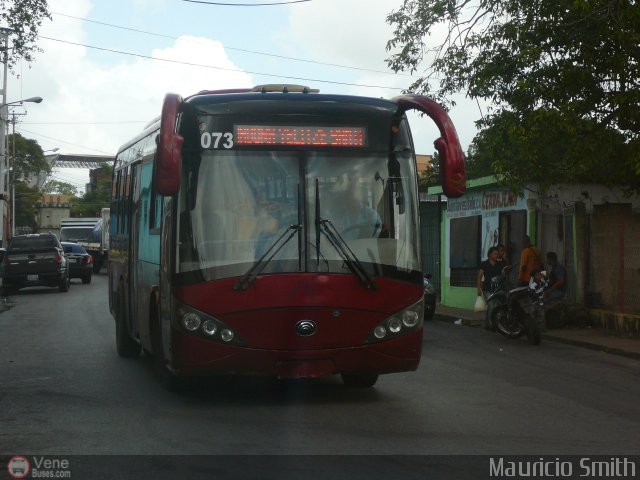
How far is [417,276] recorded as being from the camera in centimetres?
1012

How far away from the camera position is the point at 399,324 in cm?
1002

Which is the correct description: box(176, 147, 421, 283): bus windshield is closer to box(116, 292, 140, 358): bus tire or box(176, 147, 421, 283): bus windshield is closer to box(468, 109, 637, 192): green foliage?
box(116, 292, 140, 358): bus tire

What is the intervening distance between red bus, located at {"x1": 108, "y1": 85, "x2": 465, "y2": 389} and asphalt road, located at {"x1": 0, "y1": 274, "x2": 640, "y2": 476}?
0.59 meters

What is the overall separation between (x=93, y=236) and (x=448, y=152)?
1730 inches

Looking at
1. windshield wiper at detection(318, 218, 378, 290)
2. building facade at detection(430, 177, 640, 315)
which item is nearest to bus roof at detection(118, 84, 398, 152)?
windshield wiper at detection(318, 218, 378, 290)

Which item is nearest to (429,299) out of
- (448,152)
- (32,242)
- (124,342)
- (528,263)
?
(528,263)

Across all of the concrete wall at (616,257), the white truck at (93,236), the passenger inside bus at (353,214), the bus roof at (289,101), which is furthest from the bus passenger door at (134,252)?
the white truck at (93,236)

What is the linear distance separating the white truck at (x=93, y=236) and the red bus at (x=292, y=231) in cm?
4048

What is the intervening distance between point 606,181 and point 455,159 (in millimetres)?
10371

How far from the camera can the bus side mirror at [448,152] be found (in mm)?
9672

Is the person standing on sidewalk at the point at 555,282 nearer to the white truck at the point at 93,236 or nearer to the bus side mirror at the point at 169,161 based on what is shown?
the bus side mirror at the point at 169,161

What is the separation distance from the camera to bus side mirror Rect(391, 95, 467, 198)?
9672 mm

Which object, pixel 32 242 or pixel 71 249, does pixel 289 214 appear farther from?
pixel 71 249

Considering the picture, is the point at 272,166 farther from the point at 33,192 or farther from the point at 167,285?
the point at 33,192
